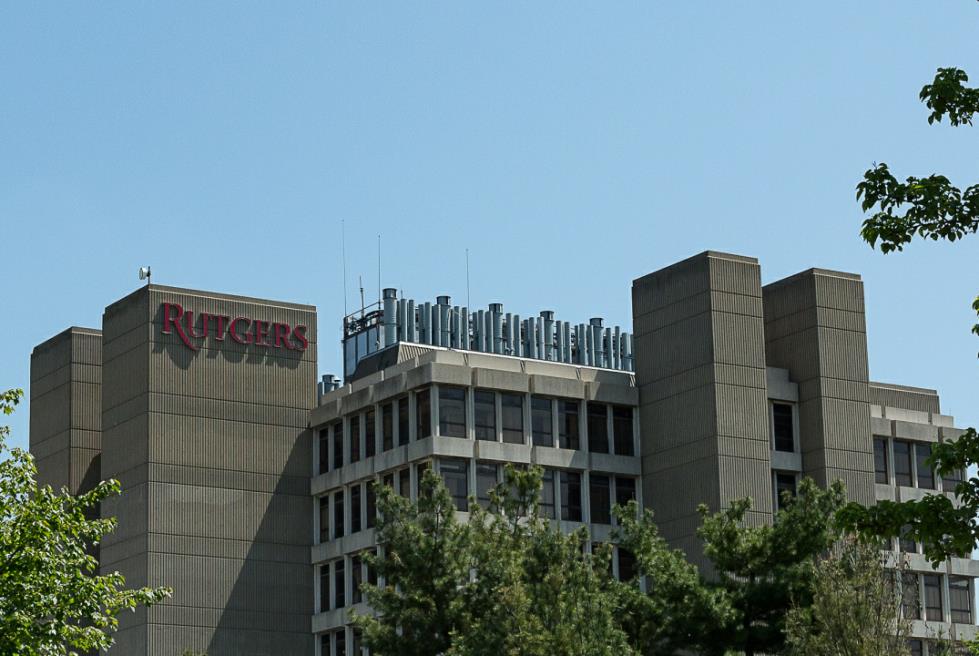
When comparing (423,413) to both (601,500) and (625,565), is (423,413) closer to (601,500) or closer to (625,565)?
(601,500)

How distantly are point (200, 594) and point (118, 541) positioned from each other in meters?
4.40

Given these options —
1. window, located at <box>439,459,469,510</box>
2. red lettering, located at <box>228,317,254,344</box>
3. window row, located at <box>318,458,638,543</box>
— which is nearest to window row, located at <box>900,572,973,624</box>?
window row, located at <box>318,458,638,543</box>

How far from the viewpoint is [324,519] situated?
84125mm

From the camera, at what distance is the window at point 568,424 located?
3172 inches

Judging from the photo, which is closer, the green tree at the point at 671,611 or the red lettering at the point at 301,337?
the green tree at the point at 671,611

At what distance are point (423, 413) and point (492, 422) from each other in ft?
9.51

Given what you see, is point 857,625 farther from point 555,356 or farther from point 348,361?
point 555,356

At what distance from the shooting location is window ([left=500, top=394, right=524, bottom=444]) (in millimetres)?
79438

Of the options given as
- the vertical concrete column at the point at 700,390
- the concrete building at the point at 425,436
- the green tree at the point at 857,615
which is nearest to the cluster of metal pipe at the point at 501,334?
the concrete building at the point at 425,436

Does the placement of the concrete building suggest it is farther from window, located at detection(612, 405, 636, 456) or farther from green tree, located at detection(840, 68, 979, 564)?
green tree, located at detection(840, 68, 979, 564)

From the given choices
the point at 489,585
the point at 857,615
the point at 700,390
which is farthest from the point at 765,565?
the point at 700,390

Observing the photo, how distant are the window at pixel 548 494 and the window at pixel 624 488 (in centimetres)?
298

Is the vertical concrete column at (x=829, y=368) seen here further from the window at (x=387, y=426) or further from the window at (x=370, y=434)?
the window at (x=370, y=434)

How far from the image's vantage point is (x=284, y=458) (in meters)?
83.8
